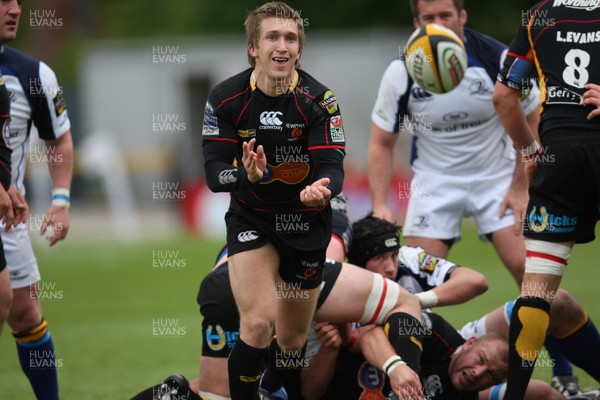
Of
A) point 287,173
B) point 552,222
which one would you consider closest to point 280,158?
point 287,173

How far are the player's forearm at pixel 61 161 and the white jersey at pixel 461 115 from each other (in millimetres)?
2290

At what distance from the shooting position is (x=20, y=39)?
123 ft

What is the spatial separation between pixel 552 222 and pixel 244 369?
72.8 inches

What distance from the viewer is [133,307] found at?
1209 centimetres

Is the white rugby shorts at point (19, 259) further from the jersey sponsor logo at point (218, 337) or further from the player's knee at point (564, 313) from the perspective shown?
the player's knee at point (564, 313)

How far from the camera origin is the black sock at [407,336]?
5273 millimetres

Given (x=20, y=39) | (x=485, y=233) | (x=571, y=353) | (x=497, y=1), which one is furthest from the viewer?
(x=20, y=39)

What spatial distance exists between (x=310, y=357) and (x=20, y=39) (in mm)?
34291

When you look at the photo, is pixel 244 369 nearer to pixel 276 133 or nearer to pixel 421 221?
pixel 276 133

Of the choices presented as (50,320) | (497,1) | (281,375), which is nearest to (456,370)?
(281,375)

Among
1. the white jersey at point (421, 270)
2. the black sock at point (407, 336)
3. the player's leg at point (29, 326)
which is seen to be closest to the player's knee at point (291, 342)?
the black sock at point (407, 336)

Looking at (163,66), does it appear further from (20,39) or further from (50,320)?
(50,320)

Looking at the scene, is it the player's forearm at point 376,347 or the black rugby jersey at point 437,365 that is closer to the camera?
the player's forearm at point 376,347

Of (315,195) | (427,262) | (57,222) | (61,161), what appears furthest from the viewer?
(61,161)
